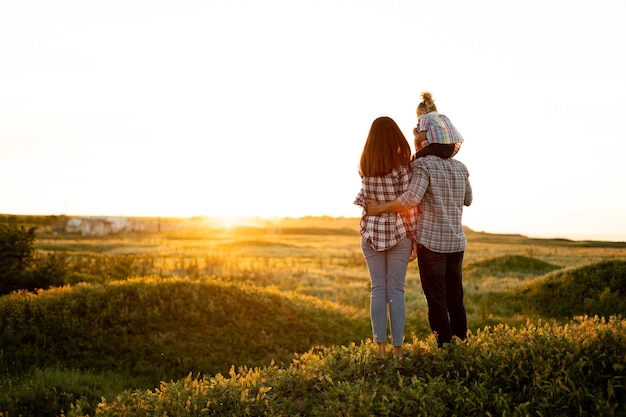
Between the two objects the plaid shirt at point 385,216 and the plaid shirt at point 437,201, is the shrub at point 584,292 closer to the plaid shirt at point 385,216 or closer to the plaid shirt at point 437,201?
the plaid shirt at point 437,201

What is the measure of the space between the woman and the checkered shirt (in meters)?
0.36

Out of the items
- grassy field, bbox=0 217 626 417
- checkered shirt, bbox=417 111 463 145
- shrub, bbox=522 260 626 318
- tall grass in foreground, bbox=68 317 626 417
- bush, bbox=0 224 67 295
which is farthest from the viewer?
shrub, bbox=522 260 626 318

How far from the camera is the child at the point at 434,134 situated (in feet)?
23.1

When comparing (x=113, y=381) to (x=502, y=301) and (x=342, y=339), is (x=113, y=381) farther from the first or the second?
(x=502, y=301)

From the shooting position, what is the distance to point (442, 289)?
700cm

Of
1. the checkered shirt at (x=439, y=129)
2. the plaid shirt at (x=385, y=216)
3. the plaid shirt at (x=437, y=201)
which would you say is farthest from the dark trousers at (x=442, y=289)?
the checkered shirt at (x=439, y=129)

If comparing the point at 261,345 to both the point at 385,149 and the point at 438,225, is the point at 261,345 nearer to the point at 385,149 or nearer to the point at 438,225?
the point at 438,225

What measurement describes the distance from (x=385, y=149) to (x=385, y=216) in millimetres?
831

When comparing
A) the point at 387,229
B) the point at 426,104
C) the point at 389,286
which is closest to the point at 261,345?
the point at 389,286

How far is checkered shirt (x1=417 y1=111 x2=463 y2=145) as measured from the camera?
7043 millimetres

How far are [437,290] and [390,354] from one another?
100 centimetres

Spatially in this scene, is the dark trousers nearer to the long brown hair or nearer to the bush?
the long brown hair

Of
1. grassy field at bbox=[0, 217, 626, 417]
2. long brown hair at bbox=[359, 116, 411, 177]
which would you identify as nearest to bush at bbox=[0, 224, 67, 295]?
grassy field at bbox=[0, 217, 626, 417]

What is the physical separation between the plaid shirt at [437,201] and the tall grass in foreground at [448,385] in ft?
4.17
